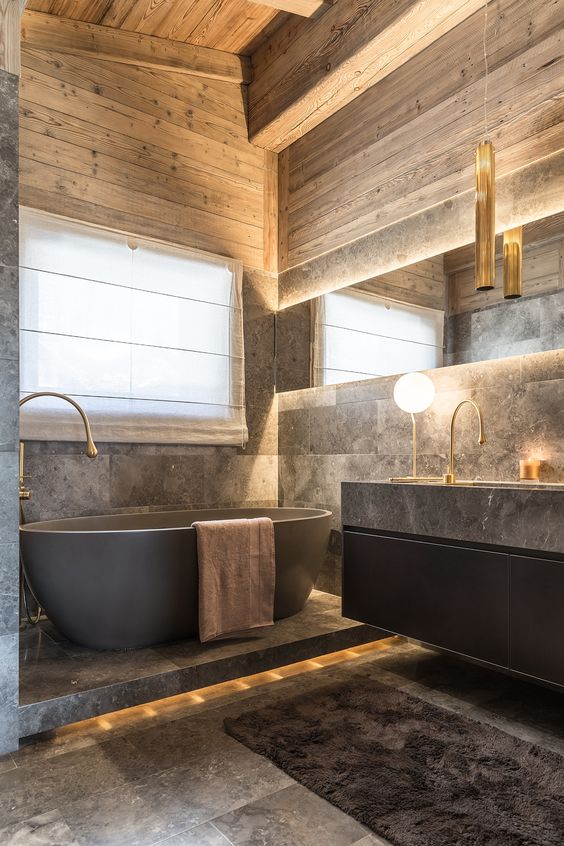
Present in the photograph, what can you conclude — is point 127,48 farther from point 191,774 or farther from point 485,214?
point 191,774

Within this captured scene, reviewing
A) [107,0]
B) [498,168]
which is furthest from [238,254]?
[498,168]

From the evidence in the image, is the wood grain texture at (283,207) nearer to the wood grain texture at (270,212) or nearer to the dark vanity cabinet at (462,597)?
the wood grain texture at (270,212)

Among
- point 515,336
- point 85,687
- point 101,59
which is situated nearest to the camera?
point 85,687

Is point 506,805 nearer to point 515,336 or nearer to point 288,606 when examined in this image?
point 288,606

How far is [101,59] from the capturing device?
3480 millimetres

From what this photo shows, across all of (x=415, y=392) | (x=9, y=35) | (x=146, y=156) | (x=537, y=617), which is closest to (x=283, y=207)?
(x=146, y=156)

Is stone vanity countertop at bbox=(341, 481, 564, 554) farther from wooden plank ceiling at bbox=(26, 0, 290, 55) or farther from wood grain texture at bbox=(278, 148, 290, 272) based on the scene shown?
wooden plank ceiling at bbox=(26, 0, 290, 55)

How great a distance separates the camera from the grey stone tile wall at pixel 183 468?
10.5 ft

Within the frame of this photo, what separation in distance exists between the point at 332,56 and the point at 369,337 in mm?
1529

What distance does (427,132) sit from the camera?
3.14 metres

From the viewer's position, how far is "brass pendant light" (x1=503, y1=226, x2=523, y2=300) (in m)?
2.64

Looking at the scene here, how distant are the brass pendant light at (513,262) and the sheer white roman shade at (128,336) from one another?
1746 millimetres

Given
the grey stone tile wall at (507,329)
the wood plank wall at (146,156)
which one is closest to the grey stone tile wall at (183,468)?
the wood plank wall at (146,156)

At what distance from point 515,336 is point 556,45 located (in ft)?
3.88
